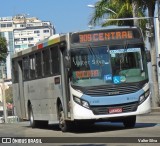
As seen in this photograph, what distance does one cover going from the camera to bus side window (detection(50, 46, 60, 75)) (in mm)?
18250

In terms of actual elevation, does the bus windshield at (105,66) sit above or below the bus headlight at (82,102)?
above

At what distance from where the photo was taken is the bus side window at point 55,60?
18.2 metres

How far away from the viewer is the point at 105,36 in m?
17.5

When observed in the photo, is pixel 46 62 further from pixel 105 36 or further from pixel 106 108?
pixel 106 108

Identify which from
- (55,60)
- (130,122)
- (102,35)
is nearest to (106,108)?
(130,122)

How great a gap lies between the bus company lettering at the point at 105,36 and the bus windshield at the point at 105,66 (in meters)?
0.33

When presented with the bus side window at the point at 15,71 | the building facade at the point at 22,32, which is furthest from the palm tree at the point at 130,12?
the building facade at the point at 22,32

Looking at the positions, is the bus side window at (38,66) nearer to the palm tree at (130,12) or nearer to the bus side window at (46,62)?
the bus side window at (46,62)

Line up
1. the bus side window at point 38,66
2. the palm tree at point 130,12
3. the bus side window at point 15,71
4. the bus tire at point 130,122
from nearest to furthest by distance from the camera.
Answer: the bus tire at point 130,122
the bus side window at point 38,66
the bus side window at point 15,71
the palm tree at point 130,12

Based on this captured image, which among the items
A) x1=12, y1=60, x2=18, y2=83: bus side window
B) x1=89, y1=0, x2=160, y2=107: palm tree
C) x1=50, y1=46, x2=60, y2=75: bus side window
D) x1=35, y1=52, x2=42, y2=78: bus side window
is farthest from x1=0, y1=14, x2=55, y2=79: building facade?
x1=50, y1=46, x2=60, y2=75: bus side window

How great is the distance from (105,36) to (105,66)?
3.47 feet

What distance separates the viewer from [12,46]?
536 ft

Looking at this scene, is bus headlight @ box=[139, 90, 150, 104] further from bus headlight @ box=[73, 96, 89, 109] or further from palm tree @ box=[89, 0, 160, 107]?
palm tree @ box=[89, 0, 160, 107]

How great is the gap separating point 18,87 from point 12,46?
5529 inches
